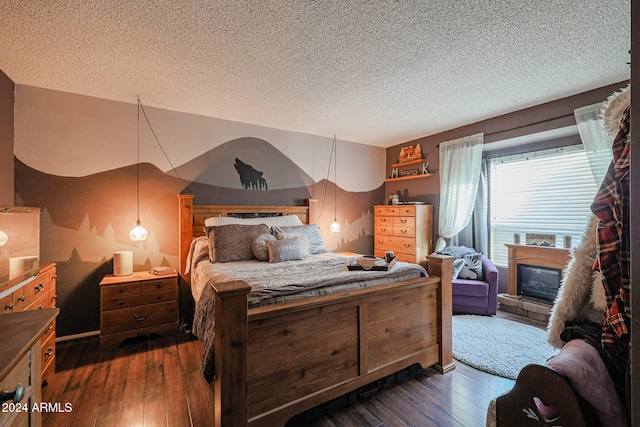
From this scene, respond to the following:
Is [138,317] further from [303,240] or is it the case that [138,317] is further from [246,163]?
[246,163]

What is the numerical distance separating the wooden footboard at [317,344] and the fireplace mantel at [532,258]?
74.8 inches

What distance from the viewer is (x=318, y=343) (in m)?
1.64

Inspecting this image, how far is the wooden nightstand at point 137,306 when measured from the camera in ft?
8.00

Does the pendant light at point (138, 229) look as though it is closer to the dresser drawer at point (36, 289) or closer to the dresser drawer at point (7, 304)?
the dresser drawer at point (36, 289)

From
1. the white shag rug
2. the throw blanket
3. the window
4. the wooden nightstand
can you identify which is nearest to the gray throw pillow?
the throw blanket

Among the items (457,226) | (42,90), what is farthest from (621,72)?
(42,90)

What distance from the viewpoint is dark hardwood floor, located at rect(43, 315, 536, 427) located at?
1629 millimetres

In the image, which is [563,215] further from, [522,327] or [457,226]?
[522,327]

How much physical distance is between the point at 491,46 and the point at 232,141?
2.83 metres

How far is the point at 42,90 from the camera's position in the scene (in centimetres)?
256

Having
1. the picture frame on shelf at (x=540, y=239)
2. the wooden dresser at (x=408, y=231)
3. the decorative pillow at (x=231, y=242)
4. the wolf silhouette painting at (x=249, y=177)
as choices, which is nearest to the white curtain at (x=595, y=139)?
the picture frame on shelf at (x=540, y=239)

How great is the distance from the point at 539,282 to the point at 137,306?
4.42 metres

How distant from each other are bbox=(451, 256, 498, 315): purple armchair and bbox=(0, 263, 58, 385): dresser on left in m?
3.67

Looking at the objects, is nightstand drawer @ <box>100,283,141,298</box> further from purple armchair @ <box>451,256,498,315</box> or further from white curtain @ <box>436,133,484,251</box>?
white curtain @ <box>436,133,484,251</box>
